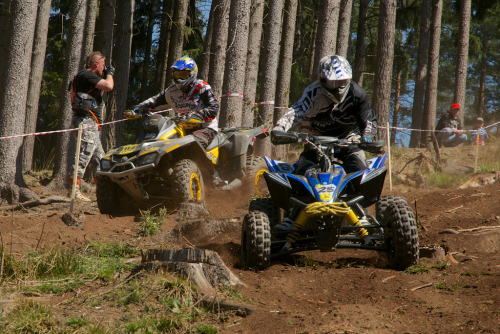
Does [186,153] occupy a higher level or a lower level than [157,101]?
lower

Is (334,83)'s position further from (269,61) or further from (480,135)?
(480,135)

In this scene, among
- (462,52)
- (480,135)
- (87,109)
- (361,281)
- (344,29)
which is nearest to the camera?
(361,281)

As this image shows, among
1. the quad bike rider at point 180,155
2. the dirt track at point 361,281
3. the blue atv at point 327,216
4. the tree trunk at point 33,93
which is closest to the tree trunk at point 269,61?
the quad bike rider at point 180,155

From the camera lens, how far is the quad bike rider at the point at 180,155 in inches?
242

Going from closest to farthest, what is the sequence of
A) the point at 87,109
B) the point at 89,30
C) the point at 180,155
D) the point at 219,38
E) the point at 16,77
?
the point at 180,155 → the point at 87,109 → the point at 16,77 → the point at 219,38 → the point at 89,30

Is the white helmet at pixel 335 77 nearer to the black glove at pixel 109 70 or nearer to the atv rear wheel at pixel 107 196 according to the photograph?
the atv rear wheel at pixel 107 196

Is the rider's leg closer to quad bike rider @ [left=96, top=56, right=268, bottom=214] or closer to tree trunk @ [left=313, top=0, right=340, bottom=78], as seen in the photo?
quad bike rider @ [left=96, top=56, right=268, bottom=214]

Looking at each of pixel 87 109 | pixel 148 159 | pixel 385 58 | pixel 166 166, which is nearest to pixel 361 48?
pixel 385 58

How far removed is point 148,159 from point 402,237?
3423mm

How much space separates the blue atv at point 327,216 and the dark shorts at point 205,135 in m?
2.50

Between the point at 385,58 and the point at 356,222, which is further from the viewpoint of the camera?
the point at 385,58

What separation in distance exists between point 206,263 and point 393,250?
1727mm

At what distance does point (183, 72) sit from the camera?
680cm

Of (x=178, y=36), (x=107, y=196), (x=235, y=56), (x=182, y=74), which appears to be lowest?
(x=107, y=196)
